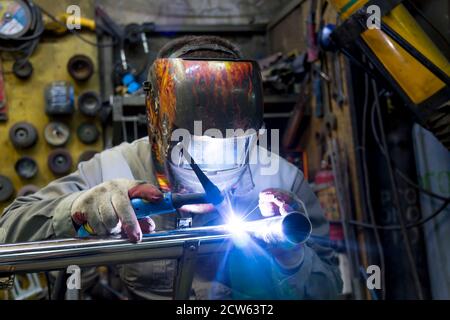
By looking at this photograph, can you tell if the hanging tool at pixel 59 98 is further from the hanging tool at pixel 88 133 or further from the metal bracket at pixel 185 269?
the metal bracket at pixel 185 269

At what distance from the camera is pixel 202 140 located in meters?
0.66

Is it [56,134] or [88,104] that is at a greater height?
[88,104]

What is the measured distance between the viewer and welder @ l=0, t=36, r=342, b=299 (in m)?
0.64

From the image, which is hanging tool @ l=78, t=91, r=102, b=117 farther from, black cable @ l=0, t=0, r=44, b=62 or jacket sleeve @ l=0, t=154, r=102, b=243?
jacket sleeve @ l=0, t=154, r=102, b=243

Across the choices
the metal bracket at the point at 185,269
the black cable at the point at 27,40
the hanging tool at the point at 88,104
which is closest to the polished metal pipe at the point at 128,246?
the metal bracket at the point at 185,269

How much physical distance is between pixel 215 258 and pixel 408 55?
0.56 m

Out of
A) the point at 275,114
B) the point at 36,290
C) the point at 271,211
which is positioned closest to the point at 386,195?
the point at 275,114

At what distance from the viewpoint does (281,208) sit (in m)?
0.65

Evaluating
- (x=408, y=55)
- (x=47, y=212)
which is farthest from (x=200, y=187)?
(x=408, y=55)

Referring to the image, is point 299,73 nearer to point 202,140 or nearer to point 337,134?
point 337,134

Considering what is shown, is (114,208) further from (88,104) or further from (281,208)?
(88,104)

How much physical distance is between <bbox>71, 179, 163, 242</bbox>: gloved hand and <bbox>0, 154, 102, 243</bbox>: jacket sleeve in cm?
5

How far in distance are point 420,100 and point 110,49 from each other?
0.97 meters

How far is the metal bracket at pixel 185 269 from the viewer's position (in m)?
0.56
